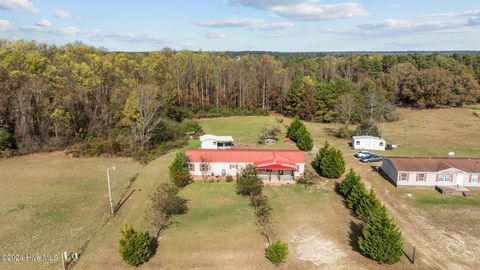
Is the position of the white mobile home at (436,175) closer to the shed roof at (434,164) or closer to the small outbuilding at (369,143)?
the shed roof at (434,164)

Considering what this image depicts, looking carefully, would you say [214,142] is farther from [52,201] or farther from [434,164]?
[434,164]

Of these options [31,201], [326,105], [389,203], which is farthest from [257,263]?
[326,105]

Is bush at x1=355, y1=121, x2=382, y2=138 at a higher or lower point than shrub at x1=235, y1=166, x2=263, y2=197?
higher

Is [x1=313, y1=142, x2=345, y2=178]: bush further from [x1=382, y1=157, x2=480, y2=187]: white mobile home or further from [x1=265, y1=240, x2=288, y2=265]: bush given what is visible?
[x1=265, y1=240, x2=288, y2=265]: bush

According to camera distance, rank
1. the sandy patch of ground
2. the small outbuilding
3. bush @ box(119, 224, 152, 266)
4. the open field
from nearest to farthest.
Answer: bush @ box(119, 224, 152, 266) < the sandy patch of ground < the open field < the small outbuilding

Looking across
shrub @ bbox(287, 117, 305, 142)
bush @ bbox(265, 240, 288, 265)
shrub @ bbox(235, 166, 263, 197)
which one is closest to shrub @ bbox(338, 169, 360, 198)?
shrub @ bbox(235, 166, 263, 197)

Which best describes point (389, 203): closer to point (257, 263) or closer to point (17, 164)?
point (257, 263)

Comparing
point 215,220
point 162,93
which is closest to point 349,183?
point 215,220
